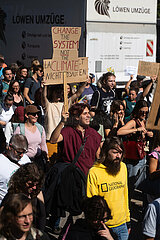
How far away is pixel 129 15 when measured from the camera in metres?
11.4

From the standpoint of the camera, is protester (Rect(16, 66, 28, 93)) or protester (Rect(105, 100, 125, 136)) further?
protester (Rect(16, 66, 28, 93))

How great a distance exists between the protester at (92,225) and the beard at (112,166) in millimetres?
773

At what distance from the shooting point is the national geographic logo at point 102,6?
34.7 ft

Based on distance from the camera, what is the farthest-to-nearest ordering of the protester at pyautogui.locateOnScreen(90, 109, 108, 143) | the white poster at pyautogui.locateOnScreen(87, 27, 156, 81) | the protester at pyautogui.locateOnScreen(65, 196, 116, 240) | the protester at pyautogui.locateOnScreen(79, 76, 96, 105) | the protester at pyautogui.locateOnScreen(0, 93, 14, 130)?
the white poster at pyautogui.locateOnScreen(87, 27, 156, 81), the protester at pyautogui.locateOnScreen(79, 76, 96, 105), the protester at pyautogui.locateOnScreen(0, 93, 14, 130), the protester at pyautogui.locateOnScreen(90, 109, 108, 143), the protester at pyautogui.locateOnScreen(65, 196, 116, 240)

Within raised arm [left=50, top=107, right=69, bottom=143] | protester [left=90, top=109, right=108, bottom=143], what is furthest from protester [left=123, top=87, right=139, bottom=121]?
raised arm [left=50, top=107, right=69, bottom=143]

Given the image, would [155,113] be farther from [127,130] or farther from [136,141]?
[136,141]

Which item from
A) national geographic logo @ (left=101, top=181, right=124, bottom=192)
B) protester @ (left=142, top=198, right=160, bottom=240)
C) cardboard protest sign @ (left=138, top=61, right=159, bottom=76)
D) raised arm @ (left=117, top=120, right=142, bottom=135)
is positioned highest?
cardboard protest sign @ (left=138, top=61, right=159, bottom=76)

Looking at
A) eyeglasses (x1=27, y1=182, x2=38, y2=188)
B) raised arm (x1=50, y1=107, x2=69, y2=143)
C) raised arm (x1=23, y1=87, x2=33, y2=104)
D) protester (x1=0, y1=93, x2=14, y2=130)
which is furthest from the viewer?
raised arm (x1=23, y1=87, x2=33, y2=104)

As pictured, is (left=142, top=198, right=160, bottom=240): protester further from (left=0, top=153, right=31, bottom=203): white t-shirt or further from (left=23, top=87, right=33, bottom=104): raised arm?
(left=23, top=87, right=33, bottom=104): raised arm

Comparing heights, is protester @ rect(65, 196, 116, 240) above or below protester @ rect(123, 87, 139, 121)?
below

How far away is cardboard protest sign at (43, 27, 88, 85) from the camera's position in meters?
6.26

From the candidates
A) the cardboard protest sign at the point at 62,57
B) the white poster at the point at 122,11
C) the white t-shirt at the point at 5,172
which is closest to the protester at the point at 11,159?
the white t-shirt at the point at 5,172

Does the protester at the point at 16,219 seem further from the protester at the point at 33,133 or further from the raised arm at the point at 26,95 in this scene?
the raised arm at the point at 26,95

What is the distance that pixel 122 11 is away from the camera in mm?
11219
